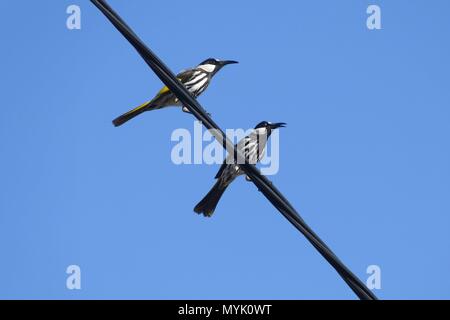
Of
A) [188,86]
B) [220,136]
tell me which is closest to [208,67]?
[188,86]

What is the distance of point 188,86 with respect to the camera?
805 cm

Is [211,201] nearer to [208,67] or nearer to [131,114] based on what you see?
[131,114]

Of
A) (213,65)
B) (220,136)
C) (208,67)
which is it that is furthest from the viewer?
(213,65)

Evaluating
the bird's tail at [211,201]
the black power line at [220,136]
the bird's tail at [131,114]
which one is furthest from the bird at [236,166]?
the black power line at [220,136]

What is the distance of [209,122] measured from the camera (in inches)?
152

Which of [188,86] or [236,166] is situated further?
[188,86]

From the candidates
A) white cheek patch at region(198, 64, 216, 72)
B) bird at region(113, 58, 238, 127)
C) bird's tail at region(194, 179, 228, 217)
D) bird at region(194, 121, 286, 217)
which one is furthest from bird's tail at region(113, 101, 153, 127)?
bird's tail at region(194, 179, 228, 217)

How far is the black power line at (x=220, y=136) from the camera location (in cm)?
362

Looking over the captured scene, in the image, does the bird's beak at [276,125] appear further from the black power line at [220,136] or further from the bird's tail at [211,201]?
the black power line at [220,136]

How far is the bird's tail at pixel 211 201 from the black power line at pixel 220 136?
3829 millimetres

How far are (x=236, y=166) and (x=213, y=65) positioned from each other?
4.94ft

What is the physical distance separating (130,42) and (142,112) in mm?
3817

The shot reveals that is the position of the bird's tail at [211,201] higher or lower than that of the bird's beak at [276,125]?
lower
